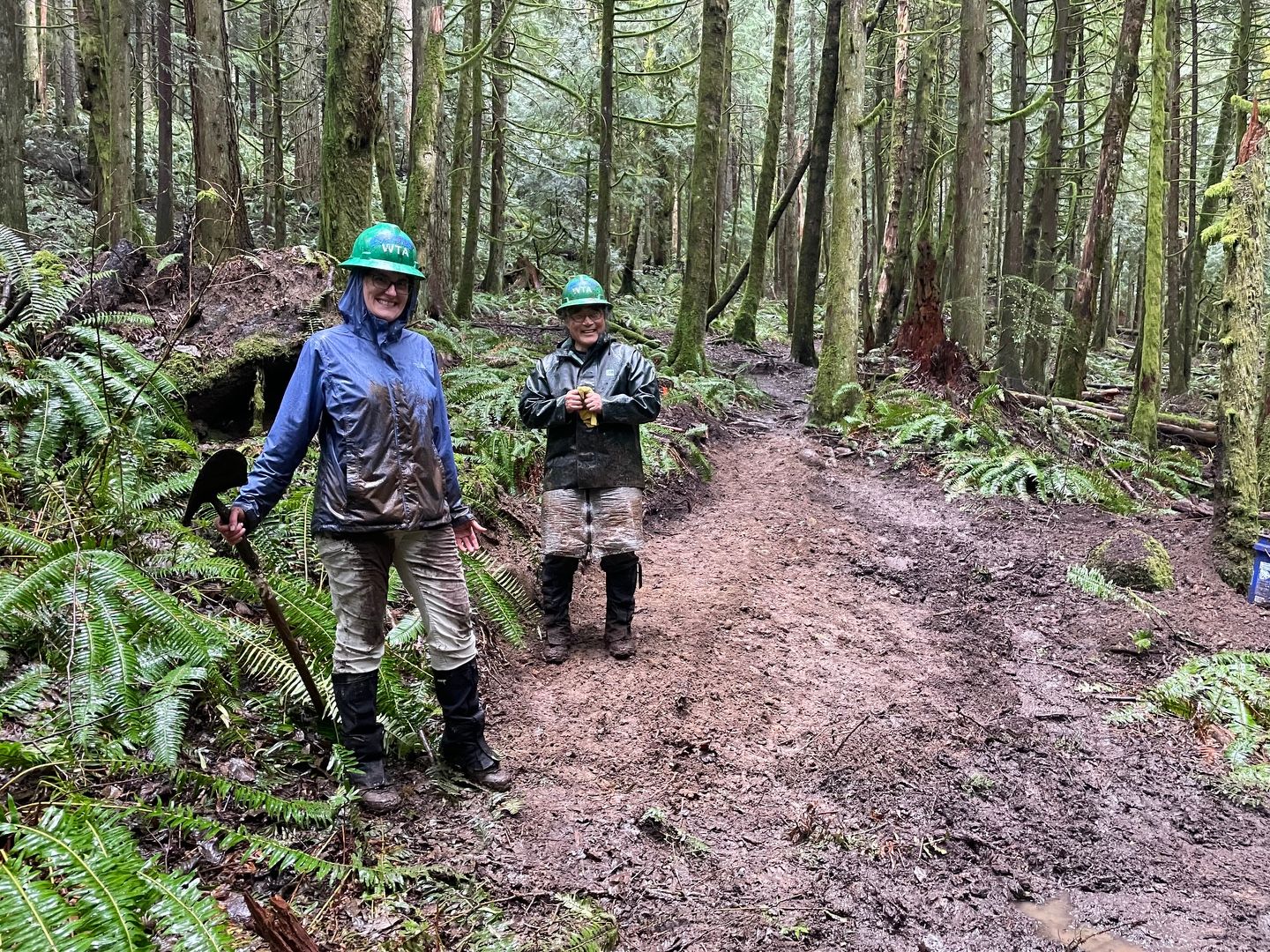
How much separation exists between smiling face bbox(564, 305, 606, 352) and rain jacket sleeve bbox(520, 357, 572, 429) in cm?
27

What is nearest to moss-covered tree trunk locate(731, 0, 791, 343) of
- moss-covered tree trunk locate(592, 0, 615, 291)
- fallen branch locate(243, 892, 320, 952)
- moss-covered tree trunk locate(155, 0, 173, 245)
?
moss-covered tree trunk locate(592, 0, 615, 291)

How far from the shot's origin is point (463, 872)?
339cm

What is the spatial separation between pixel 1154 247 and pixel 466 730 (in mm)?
10199

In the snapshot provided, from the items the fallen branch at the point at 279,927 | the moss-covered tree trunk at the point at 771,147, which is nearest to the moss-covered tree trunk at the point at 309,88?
the moss-covered tree trunk at the point at 771,147

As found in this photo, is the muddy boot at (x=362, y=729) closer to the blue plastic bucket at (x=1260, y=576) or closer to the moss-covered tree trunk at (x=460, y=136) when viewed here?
the blue plastic bucket at (x=1260, y=576)

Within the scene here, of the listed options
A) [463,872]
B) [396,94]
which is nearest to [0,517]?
[463,872]

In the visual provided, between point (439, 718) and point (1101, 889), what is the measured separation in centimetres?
324

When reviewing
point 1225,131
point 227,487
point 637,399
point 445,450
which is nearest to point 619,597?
point 637,399

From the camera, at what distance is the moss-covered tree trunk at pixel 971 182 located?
1283cm

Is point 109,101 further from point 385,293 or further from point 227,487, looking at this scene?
point 227,487

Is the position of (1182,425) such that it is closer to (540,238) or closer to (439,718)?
(439,718)

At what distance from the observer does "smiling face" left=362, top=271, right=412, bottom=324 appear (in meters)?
3.71

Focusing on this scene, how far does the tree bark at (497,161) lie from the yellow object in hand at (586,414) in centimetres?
1464

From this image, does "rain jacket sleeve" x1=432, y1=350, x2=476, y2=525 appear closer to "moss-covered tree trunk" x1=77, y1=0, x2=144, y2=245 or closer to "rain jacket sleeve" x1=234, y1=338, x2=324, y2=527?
"rain jacket sleeve" x1=234, y1=338, x2=324, y2=527
